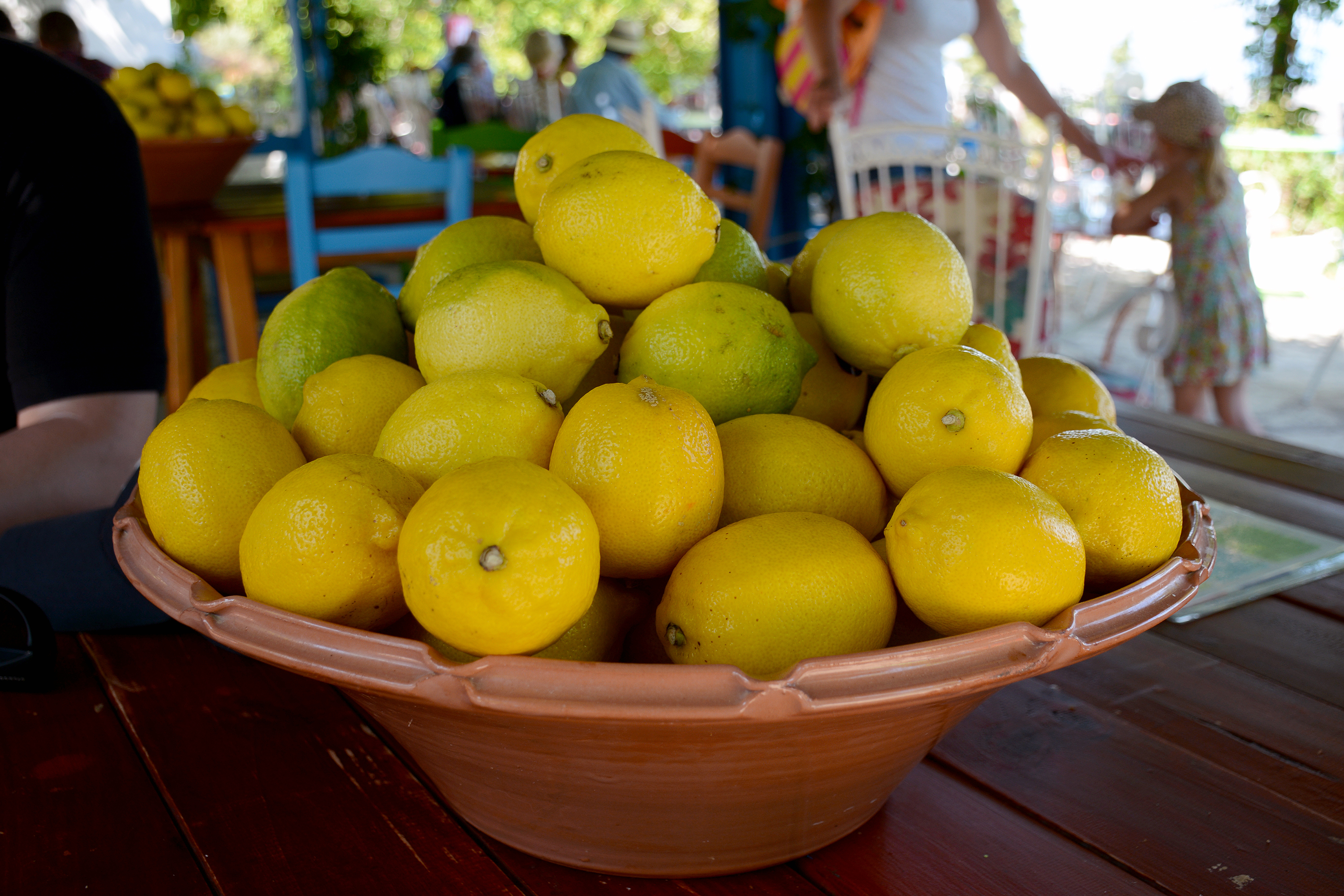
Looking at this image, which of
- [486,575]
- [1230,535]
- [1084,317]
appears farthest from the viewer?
[1084,317]

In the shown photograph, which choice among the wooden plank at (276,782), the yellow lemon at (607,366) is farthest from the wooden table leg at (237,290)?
the yellow lemon at (607,366)

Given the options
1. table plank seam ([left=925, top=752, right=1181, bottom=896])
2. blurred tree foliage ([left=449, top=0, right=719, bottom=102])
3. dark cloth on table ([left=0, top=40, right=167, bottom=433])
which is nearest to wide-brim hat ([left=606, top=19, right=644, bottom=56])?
dark cloth on table ([left=0, top=40, right=167, bottom=433])

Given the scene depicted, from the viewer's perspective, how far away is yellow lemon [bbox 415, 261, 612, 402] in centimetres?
52

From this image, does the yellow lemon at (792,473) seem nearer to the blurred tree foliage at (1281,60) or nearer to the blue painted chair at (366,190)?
the blue painted chair at (366,190)

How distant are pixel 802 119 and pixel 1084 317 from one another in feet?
6.66

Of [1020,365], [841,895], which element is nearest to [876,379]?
[1020,365]

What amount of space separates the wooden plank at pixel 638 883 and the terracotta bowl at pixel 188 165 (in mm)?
2158

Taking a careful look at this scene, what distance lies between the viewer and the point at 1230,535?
87cm

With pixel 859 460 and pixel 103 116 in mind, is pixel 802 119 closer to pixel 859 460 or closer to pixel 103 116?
pixel 103 116

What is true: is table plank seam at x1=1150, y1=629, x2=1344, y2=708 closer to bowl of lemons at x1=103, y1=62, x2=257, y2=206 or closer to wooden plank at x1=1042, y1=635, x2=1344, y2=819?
wooden plank at x1=1042, y1=635, x2=1344, y2=819

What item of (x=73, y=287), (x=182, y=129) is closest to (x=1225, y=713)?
(x=73, y=287)

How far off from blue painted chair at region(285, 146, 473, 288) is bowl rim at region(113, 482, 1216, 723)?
1773 millimetres

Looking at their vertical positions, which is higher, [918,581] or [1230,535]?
[918,581]

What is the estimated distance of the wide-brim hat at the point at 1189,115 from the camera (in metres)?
2.57
